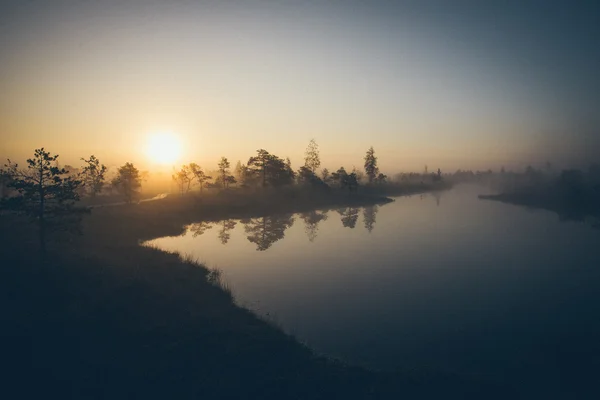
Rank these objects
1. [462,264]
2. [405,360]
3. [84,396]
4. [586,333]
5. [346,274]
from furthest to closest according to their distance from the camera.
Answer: [462,264] < [346,274] < [586,333] < [405,360] < [84,396]

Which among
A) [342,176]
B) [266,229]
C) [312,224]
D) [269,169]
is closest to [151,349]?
[266,229]

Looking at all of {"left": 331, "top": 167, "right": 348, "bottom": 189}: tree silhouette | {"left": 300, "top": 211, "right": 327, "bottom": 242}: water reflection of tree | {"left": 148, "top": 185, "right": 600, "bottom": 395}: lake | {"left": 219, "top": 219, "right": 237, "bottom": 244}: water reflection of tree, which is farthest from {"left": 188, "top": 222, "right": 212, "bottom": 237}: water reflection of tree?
{"left": 331, "top": 167, "right": 348, "bottom": 189}: tree silhouette

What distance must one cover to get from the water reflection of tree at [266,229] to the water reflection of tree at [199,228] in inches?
329

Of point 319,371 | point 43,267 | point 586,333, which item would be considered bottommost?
point 586,333

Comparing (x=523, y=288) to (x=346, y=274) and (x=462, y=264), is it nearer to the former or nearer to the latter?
(x=462, y=264)

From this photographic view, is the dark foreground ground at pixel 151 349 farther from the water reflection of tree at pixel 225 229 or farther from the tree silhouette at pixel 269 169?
the tree silhouette at pixel 269 169

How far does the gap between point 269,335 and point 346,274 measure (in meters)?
16.6

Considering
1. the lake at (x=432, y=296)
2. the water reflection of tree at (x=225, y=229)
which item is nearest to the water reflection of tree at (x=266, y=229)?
the lake at (x=432, y=296)

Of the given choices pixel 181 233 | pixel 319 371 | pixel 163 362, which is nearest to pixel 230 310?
pixel 163 362

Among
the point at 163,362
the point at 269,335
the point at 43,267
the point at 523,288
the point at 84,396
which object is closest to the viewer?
the point at 84,396

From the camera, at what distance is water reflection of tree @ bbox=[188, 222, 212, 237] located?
61.3m

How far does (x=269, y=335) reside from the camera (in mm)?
19438

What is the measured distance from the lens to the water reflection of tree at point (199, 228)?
6128 cm

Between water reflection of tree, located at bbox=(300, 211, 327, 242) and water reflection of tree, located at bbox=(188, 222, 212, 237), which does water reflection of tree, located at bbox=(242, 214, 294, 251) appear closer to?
water reflection of tree, located at bbox=(300, 211, 327, 242)
